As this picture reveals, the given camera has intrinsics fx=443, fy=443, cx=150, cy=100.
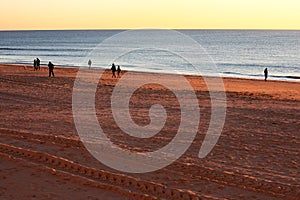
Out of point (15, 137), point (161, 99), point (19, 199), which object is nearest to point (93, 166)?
point (19, 199)

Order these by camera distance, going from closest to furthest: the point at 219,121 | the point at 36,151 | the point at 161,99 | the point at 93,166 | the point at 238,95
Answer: the point at 93,166
the point at 36,151
the point at 219,121
the point at 161,99
the point at 238,95

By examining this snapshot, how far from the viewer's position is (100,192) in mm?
7918

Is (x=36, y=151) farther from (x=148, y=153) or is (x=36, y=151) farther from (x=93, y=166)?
(x=148, y=153)

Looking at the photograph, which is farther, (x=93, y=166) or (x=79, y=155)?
(x=79, y=155)

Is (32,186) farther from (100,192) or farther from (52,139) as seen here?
(52,139)

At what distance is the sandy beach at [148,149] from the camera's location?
8109 mm

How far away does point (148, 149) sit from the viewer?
11625mm

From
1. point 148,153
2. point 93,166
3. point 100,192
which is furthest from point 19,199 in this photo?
point 148,153

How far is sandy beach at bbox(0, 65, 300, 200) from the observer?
811 cm

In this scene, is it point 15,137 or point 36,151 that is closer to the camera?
point 36,151

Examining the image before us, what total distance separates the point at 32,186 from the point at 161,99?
1422 cm

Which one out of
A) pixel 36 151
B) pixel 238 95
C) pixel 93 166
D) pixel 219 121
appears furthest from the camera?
pixel 238 95

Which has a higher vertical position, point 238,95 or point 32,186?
point 238,95

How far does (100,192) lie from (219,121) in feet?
29.8
